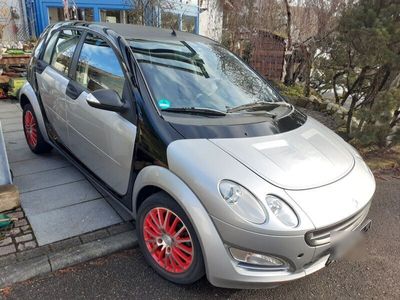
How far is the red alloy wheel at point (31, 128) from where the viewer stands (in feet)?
14.3

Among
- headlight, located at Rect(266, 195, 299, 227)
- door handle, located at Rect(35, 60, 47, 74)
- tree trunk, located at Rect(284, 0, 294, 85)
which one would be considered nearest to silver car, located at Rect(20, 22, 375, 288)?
headlight, located at Rect(266, 195, 299, 227)

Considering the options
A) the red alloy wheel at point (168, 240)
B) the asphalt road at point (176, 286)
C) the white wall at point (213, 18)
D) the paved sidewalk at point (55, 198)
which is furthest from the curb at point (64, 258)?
the white wall at point (213, 18)

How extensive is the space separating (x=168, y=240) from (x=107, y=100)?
1.10 metres

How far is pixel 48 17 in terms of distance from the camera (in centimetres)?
1192

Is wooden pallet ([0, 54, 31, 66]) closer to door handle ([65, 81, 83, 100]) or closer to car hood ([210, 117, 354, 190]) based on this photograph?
door handle ([65, 81, 83, 100])

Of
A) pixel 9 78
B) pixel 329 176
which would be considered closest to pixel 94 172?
pixel 329 176

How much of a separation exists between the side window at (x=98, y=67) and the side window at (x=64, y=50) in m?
0.24

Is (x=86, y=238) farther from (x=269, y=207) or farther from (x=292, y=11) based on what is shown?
(x=292, y=11)

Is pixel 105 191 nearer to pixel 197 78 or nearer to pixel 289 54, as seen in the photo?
pixel 197 78

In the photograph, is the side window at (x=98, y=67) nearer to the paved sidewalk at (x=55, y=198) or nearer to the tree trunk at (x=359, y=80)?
the paved sidewalk at (x=55, y=198)

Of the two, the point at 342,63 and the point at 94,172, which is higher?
the point at 342,63

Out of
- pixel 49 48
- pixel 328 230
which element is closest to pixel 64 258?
pixel 328 230

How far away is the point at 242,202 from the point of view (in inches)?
81.4

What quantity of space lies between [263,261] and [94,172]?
1.84 m
